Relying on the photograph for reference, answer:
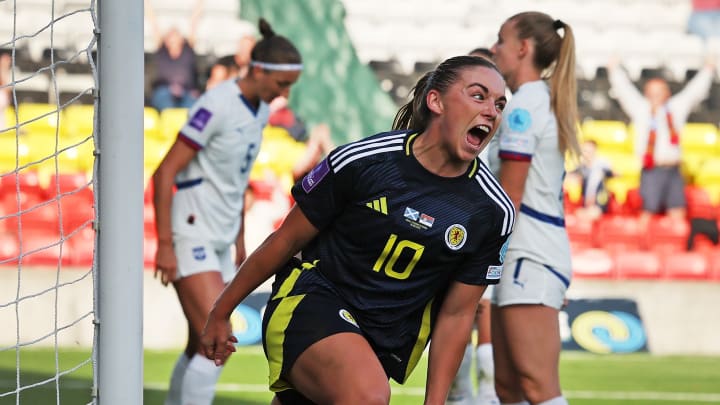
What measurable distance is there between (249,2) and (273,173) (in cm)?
294

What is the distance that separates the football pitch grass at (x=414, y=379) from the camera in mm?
7348

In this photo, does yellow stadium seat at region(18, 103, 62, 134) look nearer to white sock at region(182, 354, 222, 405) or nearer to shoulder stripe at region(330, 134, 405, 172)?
white sock at region(182, 354, 222, 405)

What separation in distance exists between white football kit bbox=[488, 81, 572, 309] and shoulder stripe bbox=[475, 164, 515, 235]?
0.99 metres

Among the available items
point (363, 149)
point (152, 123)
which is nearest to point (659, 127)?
point (152, 123)

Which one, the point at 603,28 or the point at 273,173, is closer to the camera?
the point at 273,173

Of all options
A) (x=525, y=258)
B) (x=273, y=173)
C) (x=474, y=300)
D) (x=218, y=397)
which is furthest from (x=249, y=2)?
(x=474, y=300)

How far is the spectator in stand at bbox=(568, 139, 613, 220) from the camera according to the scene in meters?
12.7

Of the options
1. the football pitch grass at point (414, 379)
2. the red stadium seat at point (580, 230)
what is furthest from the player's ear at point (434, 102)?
the red stadium seat at point (580, 230)

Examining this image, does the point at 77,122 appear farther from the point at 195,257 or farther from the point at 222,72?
the point at 195,257

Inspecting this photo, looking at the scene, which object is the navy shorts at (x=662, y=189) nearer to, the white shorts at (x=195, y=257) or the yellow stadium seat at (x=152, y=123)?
the yellow stadium seat at (x=152, y=123)

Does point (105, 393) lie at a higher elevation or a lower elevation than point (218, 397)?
higher

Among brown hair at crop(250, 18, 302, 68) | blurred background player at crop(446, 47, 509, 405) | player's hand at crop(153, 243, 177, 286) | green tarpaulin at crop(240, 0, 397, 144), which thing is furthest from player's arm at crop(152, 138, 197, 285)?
green tarpaulin at crop(240, 0, 397, 144)

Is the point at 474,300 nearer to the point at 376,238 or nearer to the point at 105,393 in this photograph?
the point at 376,238

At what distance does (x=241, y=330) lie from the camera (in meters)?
9.76
